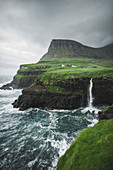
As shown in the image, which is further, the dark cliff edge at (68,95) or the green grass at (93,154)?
the dark cliff edge at (68,95)

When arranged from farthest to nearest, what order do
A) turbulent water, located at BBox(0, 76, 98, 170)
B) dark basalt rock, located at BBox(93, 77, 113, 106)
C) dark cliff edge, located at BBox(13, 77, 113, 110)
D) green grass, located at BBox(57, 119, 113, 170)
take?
dark cliff edge, located at BBox(13, 77, 113, 110) → dark basalt rock, located at BBox(93, 77, 113, 106) → turbulent water, located at BBox(0, 76, 98, 170) → green grass, located at BBox(57, 119, 113, 170)

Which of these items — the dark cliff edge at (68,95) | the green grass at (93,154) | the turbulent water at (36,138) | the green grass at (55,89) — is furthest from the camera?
the green grass at (55,89)

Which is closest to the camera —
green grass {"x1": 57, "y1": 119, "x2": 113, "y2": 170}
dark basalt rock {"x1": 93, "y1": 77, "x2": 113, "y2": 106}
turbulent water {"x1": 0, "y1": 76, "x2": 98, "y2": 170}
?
green grass {"x1": 57, "y1": 119, "x2": 113, "y2": 170}

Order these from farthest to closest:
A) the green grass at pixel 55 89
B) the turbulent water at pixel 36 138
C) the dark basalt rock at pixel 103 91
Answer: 1. the green grass at pixel 55 89
2. the dark basalt rock at pixel 103 91
3. the turbulent water at pixel 36 138

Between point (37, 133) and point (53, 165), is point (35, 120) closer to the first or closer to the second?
point (37, 133)

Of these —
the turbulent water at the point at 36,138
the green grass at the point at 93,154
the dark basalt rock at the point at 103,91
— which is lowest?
the turbulent water at the point at 36,138

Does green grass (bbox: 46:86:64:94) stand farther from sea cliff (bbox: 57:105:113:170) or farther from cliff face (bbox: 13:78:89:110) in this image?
sea cliff (bbox: 57:105:113:170)

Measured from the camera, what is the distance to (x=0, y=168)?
11812 millimetres

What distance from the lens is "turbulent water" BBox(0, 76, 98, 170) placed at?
12.7 m

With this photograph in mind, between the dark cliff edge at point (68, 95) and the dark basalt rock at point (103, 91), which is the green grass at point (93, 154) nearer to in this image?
the dark cliff edge at point (68, 95)

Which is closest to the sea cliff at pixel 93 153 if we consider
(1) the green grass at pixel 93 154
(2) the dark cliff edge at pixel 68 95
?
(1) the green grass at pixel 93 154

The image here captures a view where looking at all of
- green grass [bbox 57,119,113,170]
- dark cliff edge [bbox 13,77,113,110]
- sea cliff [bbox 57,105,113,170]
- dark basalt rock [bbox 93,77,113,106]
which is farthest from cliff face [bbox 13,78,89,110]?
green grass [bbox 57,119,113,170]

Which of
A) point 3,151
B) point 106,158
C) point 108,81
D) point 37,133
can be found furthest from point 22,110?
point 108,81

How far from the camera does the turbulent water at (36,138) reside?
1266cm
